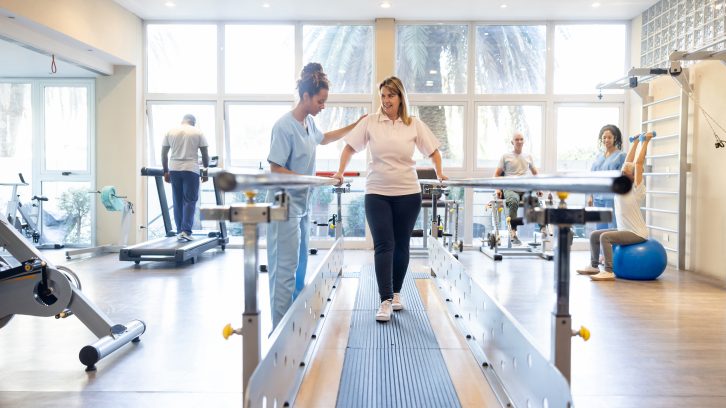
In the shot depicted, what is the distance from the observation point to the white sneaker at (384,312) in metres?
2.94

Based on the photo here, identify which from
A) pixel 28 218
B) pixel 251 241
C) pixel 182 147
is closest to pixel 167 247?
pixel 182 147

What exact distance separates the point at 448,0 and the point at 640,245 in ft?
Result: 11.3

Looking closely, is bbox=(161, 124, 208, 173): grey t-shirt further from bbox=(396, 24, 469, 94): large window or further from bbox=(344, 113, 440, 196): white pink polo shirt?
bbox=(344, 113, 440, 196): white pink polo shirt

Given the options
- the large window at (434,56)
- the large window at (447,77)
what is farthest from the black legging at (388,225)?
the large window at (434,56)

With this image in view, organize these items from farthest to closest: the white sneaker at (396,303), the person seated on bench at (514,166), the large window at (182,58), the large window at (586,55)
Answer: the large window at (182,58) → the large window at (586,55) → the person seated on bench at (514,166) → the white sneaker at (396,303)

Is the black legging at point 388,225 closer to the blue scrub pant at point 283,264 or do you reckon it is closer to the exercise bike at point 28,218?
the blue scrub pant at point 283,264

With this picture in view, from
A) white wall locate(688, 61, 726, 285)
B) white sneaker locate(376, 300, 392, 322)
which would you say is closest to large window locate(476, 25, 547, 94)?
white wall locate(688, 61, 726, 285)

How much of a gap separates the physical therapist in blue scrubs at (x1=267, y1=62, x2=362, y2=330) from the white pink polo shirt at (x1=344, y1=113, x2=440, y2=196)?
0.35m

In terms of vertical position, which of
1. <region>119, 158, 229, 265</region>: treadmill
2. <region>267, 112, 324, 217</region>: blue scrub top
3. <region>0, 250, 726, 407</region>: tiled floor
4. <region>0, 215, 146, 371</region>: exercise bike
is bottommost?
<region>0, 250, 726, 407</region>: tiled floor

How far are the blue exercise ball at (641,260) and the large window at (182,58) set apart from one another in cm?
548

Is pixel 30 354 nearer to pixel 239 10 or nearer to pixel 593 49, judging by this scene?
pixel 239 10

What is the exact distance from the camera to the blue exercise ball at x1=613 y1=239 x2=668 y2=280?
461 cm

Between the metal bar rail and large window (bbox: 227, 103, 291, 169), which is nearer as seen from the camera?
the metal bar rail

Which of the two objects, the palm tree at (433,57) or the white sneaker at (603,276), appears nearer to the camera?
the white sneaker at (603,276)
